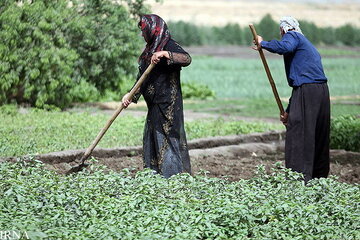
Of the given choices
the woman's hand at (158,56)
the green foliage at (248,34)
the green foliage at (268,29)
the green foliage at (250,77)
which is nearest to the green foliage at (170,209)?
the woman's hand at (158,56)

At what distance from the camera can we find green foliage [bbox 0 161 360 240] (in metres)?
Result: 6.70

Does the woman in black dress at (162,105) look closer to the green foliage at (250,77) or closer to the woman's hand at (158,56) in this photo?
the woman's hand at (158,56)

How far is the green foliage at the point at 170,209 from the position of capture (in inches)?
264

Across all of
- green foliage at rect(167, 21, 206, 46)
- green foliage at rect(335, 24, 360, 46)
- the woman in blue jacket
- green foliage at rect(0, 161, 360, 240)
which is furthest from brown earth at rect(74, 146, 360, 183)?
green foliage at rect(335, 24, 360, 46)

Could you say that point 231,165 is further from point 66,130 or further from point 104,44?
point 104,44

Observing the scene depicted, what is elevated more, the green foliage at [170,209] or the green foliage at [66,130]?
the green foliage at [170,209]

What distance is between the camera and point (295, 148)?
30.9 feet

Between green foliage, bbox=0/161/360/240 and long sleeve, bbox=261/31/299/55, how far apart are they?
5.40ft

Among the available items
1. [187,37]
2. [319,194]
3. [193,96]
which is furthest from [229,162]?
[187,37]

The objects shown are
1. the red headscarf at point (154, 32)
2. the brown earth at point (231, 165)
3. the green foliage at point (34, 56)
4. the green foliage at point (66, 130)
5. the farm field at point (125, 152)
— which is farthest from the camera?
the green foliage at point (34, 56)

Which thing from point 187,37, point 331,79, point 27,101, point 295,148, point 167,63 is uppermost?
point 167,63

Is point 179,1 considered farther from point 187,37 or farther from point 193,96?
point 193,96

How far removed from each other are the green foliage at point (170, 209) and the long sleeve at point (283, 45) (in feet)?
5.40

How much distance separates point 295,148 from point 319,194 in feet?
5.01
